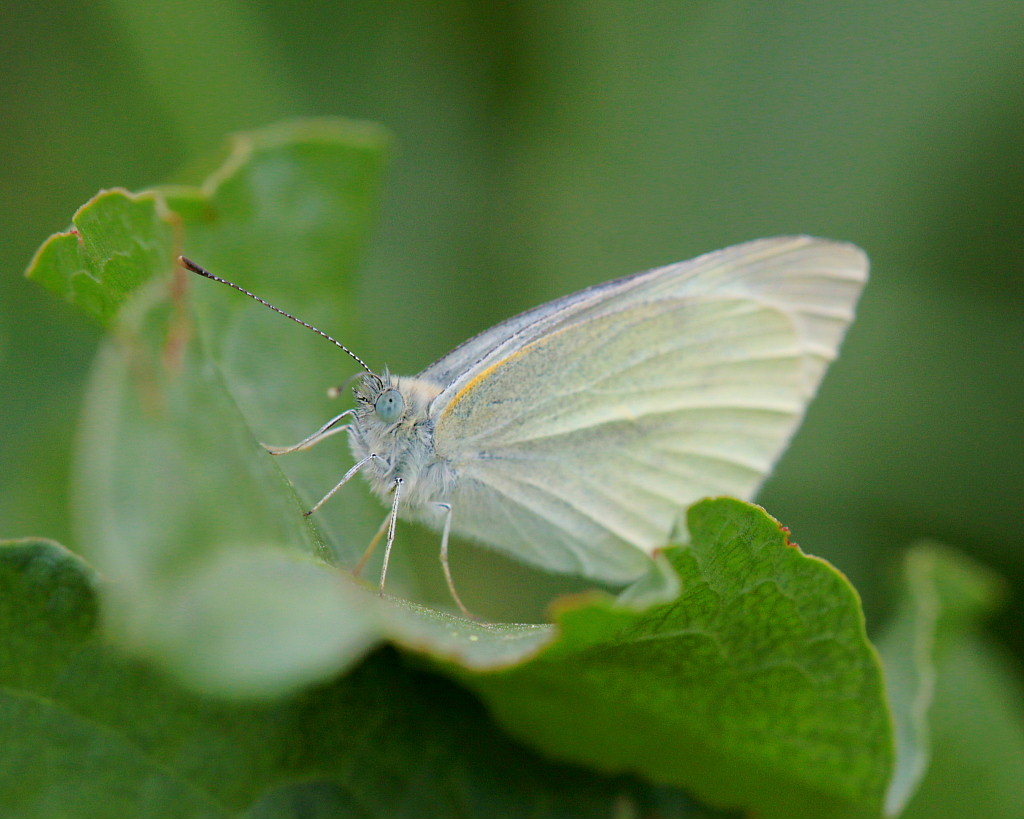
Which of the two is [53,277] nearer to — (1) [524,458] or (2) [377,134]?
(2) [377,134]

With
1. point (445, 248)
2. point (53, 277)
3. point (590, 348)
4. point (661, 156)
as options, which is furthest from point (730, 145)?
point (53, 277)

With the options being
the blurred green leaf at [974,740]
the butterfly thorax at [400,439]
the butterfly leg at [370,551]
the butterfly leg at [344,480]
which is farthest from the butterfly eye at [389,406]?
the blurred green leaf at [974,740]

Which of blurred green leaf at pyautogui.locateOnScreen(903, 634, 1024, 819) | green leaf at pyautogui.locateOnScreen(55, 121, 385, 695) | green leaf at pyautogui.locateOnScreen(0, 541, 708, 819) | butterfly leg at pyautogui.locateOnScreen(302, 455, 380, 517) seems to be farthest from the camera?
blurred green leaf at pyautogui.locateOnScreen(903, 634, 1024, 819)

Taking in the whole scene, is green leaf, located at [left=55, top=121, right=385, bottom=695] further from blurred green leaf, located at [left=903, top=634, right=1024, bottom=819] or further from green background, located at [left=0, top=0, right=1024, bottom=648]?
green background, located at [left=0, top=0, right=1024, bottom=648]

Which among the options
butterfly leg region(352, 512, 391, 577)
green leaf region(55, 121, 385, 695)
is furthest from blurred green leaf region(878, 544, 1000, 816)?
green leaf region(55, 121, 385, 695)

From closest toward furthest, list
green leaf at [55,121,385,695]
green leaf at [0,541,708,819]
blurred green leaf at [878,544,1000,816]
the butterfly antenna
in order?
1. green leaf at [55,121,385,695]
2. green leaf at [0,541,708,819]
3. blurred green leaf at [878,544,1000,816]
4. the butterfly antenna

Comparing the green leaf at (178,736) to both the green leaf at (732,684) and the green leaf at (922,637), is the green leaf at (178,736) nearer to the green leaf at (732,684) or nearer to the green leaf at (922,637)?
the green leaf at (732,684)
